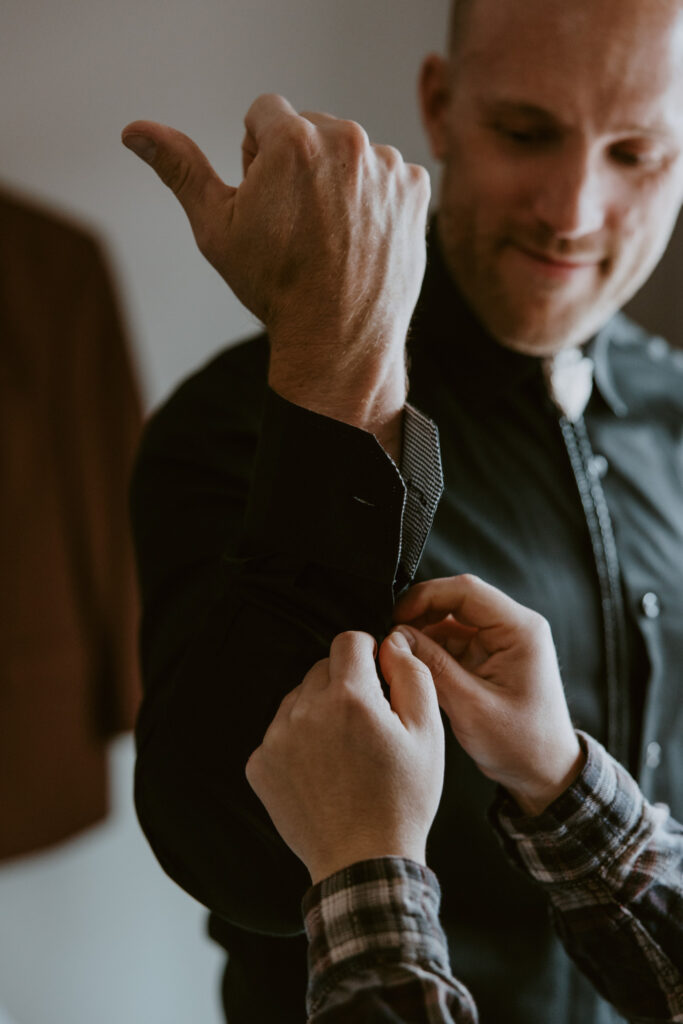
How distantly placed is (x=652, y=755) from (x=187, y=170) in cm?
67

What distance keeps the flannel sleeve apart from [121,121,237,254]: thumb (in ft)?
1.43

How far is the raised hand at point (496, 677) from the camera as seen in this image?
586 mm

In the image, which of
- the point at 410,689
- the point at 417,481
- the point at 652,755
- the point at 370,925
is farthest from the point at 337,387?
the point at 652,755

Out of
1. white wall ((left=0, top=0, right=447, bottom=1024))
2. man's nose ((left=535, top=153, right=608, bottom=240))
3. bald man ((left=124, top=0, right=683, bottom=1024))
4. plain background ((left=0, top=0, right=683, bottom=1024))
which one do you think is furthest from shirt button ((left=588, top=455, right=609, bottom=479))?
white wall ((left=0, top=0, right=447, bottom=1024))

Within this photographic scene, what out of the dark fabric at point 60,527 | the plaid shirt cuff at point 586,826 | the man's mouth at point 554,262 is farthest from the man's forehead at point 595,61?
the dark fabric at point 60,527

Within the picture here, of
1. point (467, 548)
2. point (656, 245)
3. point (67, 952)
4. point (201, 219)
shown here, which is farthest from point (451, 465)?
point (67, 952)

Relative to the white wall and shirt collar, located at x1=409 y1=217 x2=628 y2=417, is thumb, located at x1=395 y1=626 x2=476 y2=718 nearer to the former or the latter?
shirt collar, located at x1=409 y1=217 x2=628 y2=417

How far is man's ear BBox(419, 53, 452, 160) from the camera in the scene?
0.89 meters

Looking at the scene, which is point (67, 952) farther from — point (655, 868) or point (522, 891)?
point (655, 868)

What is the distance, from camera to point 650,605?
900 millimetres

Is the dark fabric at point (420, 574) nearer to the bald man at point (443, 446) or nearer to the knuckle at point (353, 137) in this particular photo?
the bald man at point (443, 446)

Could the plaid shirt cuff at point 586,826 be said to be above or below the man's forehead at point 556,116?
below

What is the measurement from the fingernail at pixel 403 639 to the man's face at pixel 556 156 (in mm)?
392

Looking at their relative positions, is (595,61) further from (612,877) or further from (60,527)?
(60,527)
